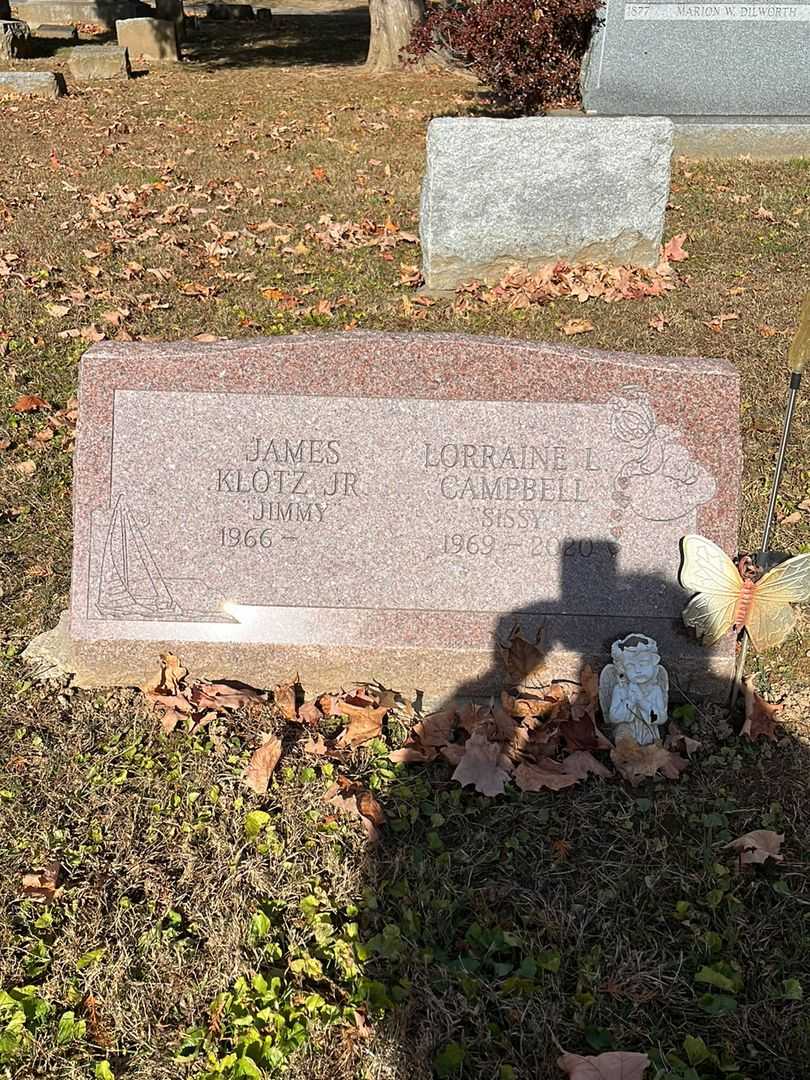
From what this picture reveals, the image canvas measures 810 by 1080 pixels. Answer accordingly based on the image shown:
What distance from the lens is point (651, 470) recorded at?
10.3ft

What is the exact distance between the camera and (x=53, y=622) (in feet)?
12.1

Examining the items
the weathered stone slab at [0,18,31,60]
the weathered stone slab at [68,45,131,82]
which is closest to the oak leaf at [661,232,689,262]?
the weathered stone slab at [68,45,131,82]

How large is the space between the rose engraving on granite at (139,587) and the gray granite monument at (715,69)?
322 inches

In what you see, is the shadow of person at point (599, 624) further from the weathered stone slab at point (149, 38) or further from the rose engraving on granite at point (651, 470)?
the weathered stone slab at point (149, 38)

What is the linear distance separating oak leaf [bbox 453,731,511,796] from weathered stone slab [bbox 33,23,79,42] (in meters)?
17.6

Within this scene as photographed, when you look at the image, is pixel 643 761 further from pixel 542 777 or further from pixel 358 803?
pixel 358 803

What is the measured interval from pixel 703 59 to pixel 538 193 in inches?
171

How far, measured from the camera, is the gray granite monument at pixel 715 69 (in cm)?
922

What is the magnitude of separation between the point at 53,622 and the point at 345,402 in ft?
5.05

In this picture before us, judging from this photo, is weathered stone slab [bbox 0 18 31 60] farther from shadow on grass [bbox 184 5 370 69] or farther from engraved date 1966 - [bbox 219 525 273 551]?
engraved date 1966 - [bbox 219 525 273 551]

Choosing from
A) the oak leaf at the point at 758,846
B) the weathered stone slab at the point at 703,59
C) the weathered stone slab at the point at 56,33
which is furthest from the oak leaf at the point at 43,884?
the weathered stone slab at the point at 56,33

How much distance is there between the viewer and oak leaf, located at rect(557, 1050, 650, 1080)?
A: 2.15m

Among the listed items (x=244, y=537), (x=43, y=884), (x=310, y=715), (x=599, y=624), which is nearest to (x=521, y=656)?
(x=599, y=624)

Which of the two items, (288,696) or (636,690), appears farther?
(288,696)
